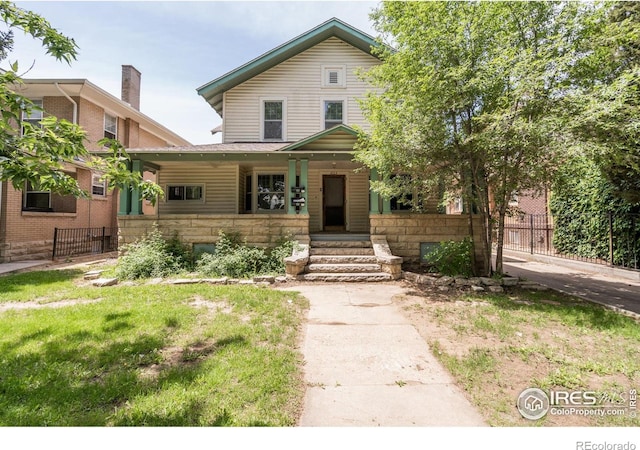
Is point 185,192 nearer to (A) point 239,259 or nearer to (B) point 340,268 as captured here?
(A) point 239,259

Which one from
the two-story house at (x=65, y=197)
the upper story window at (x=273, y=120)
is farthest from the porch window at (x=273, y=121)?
the two-story house at (x=65, y=197)

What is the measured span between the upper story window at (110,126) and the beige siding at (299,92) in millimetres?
7363

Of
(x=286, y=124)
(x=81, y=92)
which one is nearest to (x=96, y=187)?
(x=81, y=92)

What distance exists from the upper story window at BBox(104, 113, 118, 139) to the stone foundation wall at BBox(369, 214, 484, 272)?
14.9 meters

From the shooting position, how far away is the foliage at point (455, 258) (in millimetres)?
7918

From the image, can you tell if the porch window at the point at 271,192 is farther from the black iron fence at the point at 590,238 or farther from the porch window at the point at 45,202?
the porch window at the point at 45,202

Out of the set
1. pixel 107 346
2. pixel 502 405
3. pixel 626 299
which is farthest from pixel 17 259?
pixel 626 299

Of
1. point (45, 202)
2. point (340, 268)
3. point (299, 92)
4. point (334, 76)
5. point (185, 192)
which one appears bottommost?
point (340, 268)

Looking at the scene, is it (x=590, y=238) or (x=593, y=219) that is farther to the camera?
(x=590, y=238)

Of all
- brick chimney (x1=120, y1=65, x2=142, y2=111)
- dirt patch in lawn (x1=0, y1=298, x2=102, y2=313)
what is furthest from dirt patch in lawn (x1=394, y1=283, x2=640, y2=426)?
brick chimney (x1=120, y1=65, x2=142, y2=111)

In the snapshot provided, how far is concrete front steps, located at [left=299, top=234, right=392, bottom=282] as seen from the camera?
767cm

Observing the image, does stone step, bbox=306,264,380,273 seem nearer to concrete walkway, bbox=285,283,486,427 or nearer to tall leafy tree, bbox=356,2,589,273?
concrete walkway, bbox=285,283,486,427

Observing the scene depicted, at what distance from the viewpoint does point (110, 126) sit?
15289 millimetres

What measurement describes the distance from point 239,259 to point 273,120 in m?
7.28
